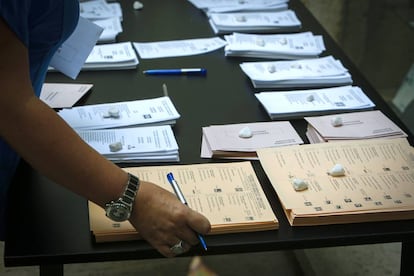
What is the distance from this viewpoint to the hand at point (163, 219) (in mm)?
995

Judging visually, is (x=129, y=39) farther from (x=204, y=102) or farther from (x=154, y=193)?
(x=154, y=193)

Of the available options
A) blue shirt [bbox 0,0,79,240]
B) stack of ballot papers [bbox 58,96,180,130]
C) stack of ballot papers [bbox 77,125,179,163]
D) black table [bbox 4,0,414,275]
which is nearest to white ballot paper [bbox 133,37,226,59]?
black table [bbox 4,0,414,275]

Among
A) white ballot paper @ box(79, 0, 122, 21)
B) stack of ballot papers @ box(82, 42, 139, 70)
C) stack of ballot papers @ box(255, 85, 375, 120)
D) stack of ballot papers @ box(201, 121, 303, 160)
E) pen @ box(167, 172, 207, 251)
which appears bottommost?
white ballot paper @ box(79, 0, 122, 21)

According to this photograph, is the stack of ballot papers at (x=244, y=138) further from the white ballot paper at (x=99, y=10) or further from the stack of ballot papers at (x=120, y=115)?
the white ballot paper at (x=99, y=10)

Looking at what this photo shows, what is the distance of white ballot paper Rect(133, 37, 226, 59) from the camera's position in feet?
5.85

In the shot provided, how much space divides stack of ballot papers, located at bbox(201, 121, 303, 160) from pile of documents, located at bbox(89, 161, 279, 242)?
0.05m

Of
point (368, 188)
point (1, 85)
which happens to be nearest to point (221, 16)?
point (368, 188)

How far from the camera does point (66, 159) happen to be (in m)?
0.94

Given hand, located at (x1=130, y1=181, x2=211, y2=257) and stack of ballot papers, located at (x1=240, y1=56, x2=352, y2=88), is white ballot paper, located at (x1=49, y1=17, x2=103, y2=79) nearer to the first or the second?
stack of ballot papers, located at (x1=240, y1=56, x2=352, y2=88)

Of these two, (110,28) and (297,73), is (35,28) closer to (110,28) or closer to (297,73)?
(297,73)

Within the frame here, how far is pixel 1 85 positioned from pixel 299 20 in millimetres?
1358

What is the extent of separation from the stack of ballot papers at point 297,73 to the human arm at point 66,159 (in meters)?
0.66

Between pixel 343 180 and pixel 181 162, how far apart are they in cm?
31

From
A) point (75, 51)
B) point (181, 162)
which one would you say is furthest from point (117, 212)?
point (75, 51)
